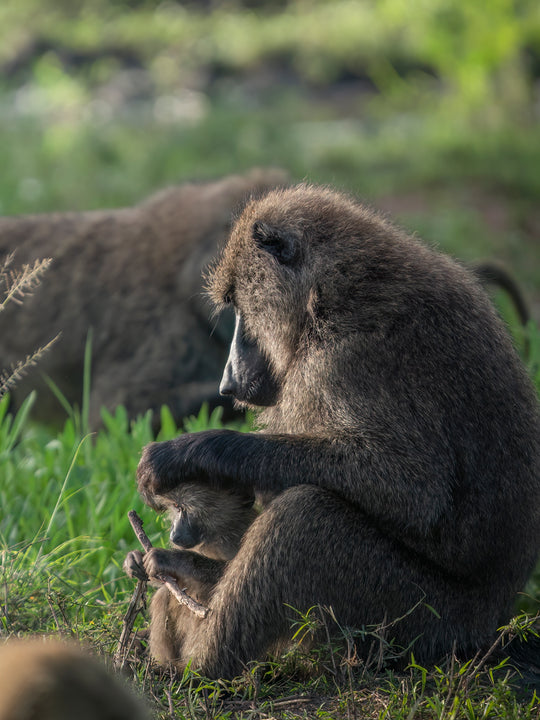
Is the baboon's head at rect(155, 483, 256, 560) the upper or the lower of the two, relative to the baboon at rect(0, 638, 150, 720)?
lower

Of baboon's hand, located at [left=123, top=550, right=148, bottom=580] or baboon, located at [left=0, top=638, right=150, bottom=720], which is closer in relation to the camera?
baboon, located at [left=0, top=638, right=150, bottom=720]

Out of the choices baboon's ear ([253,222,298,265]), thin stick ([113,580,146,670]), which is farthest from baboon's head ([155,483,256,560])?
baboon's ear ([253,222,298,265])

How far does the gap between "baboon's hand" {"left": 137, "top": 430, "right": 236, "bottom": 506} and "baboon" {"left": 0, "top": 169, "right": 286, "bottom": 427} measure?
249 cm

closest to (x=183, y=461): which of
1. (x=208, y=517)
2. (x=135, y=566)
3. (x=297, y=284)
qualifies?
(x=208, y=517)

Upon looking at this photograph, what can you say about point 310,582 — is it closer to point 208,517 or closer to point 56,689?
point 208,517

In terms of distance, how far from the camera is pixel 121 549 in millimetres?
3881

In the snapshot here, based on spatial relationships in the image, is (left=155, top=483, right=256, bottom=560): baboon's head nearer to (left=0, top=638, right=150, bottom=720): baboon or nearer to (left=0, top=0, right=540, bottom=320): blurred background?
(left=0, top=638, right=150, bottom=720): baboon

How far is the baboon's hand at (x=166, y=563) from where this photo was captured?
303cm

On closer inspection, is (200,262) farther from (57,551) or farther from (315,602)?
(315,602)

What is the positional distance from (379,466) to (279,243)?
823 millimetres

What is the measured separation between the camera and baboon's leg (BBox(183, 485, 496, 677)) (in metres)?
2.84

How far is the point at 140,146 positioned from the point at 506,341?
10815 mm

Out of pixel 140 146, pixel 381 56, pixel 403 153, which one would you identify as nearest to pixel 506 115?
pixel 403 153

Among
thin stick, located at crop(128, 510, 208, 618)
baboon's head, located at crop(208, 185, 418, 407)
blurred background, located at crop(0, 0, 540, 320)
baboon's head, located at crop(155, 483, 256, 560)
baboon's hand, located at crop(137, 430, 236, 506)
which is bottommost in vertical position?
thin stick, located at crop(128, 510, 208, 618)
